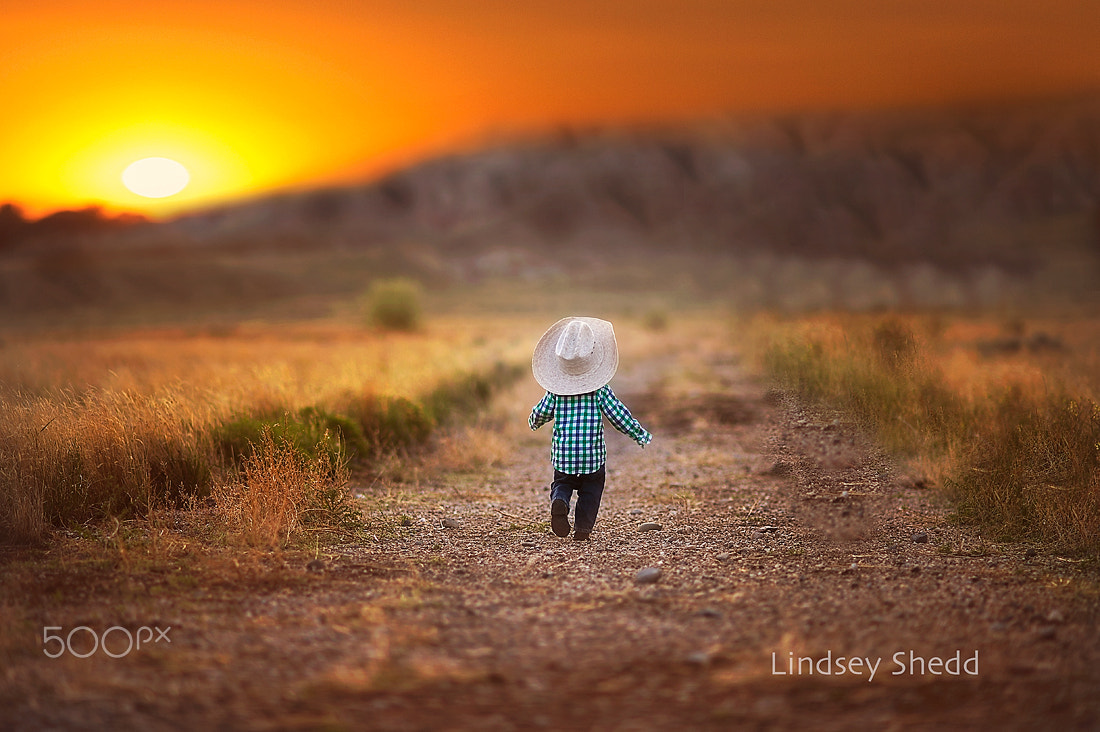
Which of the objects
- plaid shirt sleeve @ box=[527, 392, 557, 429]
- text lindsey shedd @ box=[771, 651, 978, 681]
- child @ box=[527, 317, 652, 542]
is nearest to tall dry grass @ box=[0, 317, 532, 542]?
plaid shirt sleeve @ box=[527, 392, 557, 429]

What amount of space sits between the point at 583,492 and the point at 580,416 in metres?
0.70

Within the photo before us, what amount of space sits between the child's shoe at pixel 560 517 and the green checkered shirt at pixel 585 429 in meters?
0.29

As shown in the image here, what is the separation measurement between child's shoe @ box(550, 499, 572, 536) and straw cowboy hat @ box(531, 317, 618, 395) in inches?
38.2

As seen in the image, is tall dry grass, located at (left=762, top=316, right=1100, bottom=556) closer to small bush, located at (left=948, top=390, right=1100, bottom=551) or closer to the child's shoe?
small bush, located at (left=948, top=390, right=1100, bottom=551)

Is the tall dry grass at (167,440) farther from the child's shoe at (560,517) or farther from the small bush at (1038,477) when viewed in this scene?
the small bush at (1038,477)

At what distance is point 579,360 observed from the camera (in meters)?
7.19

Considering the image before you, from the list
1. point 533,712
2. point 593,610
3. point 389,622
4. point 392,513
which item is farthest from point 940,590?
point 392,513

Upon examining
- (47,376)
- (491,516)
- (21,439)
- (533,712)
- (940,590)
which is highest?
(47,376)

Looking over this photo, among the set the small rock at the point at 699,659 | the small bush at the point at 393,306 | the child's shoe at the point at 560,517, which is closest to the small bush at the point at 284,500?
the child's shoe at the point at 560,517

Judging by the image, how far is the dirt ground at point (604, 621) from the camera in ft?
12.6

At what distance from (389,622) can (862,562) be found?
366 cm

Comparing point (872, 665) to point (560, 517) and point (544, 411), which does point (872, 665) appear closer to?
point (560, 517)

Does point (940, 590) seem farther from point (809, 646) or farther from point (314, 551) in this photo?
point (314, 551)

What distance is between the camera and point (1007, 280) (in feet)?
116
